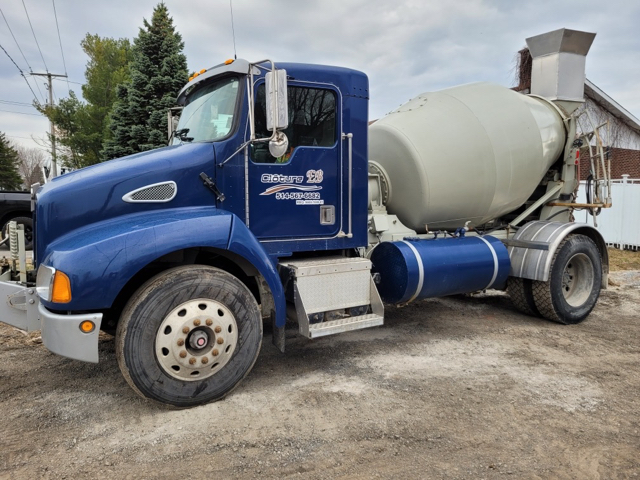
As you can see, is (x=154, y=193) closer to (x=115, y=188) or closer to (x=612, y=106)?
(x=115, y=188)

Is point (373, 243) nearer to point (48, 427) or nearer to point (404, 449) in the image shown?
point (404, 449)

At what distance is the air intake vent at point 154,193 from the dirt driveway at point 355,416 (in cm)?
164

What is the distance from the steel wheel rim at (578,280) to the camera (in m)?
6.45

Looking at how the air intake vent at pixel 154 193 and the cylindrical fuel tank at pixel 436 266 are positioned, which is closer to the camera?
the air intake vent at pixel 154 193

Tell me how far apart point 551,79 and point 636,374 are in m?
4.37

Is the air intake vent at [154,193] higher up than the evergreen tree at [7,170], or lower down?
lower down

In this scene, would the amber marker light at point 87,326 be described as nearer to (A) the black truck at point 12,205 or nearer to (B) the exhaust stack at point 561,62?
(B) the exhaust stack at point 561,62

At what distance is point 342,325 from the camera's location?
14.5 feet

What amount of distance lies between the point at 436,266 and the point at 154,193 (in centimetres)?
307

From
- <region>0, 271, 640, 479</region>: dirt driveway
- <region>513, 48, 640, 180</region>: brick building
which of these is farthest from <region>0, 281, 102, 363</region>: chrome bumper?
<region>513, 48, 640, 180</region>: brick building

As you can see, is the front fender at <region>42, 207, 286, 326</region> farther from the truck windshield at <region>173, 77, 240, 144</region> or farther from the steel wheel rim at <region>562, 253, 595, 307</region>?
the steel wheel rim at <region>562, 253, 595, 307</region>

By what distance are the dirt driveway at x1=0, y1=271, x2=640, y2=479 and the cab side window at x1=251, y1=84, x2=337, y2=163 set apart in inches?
82.1

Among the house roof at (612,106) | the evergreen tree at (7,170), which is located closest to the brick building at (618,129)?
the house roof at (612,106)

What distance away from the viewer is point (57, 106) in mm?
23828
